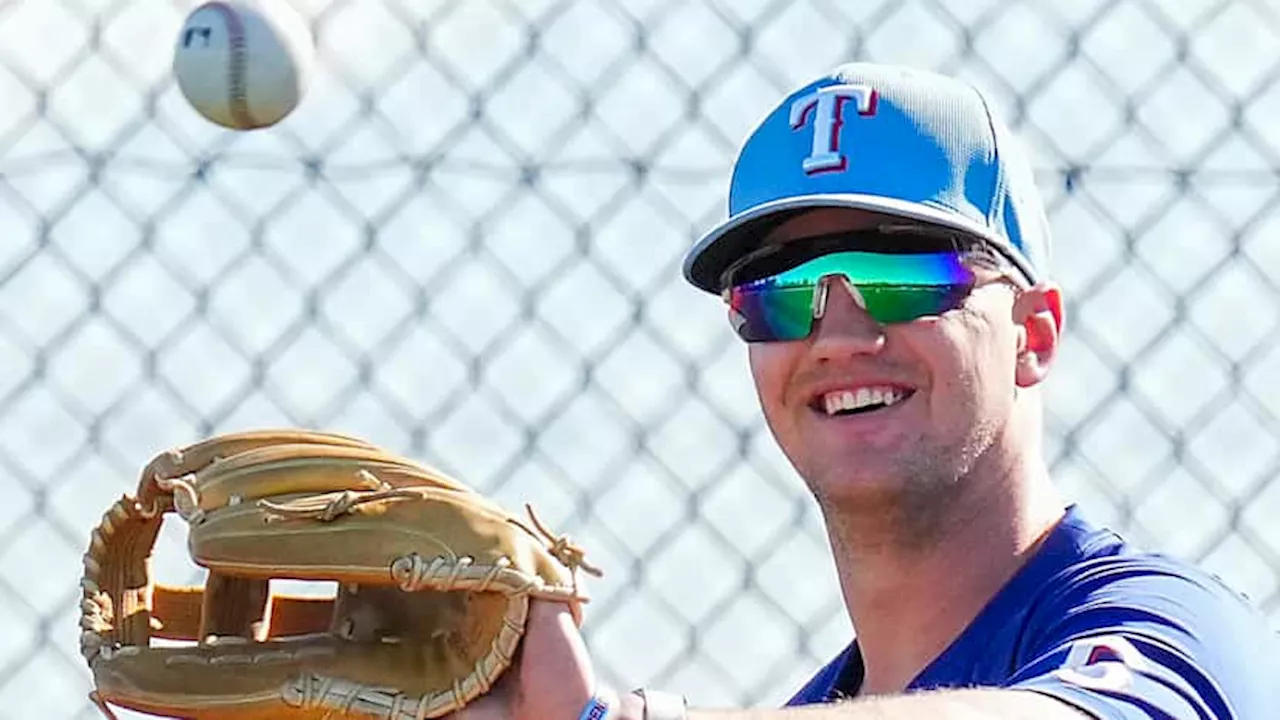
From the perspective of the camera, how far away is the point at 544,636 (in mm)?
2996

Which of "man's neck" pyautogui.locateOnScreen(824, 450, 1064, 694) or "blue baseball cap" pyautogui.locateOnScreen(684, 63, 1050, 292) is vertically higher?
"blue baseball cap" pyautogui.locateOnScreen(684, 63, 1050, 292)

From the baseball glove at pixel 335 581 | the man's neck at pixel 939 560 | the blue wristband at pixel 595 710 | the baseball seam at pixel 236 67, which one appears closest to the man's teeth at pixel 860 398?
the man's neck at pixel 939 560

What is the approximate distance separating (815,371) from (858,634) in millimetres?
320

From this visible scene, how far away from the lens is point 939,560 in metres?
3.62

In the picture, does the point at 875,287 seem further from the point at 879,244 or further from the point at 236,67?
the point at 236,67

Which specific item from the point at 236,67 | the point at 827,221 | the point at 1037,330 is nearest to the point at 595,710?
the point at 827,221

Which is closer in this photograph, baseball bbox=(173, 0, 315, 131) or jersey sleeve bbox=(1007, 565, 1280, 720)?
jersey sleeve bbox=(1007, 565, 1280, 720)

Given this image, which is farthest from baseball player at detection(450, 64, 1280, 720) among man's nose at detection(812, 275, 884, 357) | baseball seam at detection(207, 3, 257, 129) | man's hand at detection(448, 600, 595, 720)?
baseball seam at detection(207, 3, 257, 129)

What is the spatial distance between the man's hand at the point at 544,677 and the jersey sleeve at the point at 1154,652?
0.39m

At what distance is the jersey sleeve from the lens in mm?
3006

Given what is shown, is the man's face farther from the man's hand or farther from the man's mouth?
the man's hand

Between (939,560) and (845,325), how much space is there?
271mm

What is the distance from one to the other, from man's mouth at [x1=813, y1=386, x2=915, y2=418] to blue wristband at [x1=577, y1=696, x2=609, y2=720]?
0.77 metres

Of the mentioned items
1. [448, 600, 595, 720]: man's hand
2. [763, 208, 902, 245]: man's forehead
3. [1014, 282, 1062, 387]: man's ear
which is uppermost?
[763, 208, 902, 245]: man's forehead
